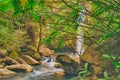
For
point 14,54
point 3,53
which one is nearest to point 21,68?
point 14,54

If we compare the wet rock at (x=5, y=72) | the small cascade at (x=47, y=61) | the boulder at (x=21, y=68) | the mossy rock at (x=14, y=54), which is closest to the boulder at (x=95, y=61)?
the boulder at (x=21, y=68)

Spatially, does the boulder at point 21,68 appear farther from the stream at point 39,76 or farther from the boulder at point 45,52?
the boulder at point 45,52

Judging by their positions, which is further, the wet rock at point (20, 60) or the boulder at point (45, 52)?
the boulder at point (45, 52)

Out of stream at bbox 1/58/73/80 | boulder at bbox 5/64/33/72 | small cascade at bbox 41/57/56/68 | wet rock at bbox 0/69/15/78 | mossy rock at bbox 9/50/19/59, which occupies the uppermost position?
mossy rock at bbox 9/50/19/59

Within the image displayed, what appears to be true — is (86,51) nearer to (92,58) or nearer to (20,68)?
(92,58)

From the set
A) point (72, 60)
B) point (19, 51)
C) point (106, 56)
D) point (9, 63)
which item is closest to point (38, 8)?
point (106, 56)

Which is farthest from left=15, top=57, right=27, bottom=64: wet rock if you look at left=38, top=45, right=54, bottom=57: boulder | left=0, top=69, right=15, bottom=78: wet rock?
left=38, top=45, right=54, bottom=57: boulder

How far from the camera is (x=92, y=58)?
42.0ft

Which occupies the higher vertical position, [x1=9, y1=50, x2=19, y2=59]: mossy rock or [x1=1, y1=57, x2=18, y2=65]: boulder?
[x1=9, y1=50, x2=19, y2=59]: mossy rock

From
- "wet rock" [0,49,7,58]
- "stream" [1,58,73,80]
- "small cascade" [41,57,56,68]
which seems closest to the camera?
"stream" [1,58,73,80]

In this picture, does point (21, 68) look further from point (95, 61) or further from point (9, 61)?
point (95, 61)

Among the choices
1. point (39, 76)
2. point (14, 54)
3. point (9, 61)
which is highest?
point (14, 54)

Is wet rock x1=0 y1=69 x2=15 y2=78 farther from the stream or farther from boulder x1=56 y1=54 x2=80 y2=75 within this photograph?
boulder x1=56 y1=54 x2=80 y2=75

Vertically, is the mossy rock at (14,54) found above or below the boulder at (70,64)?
above
